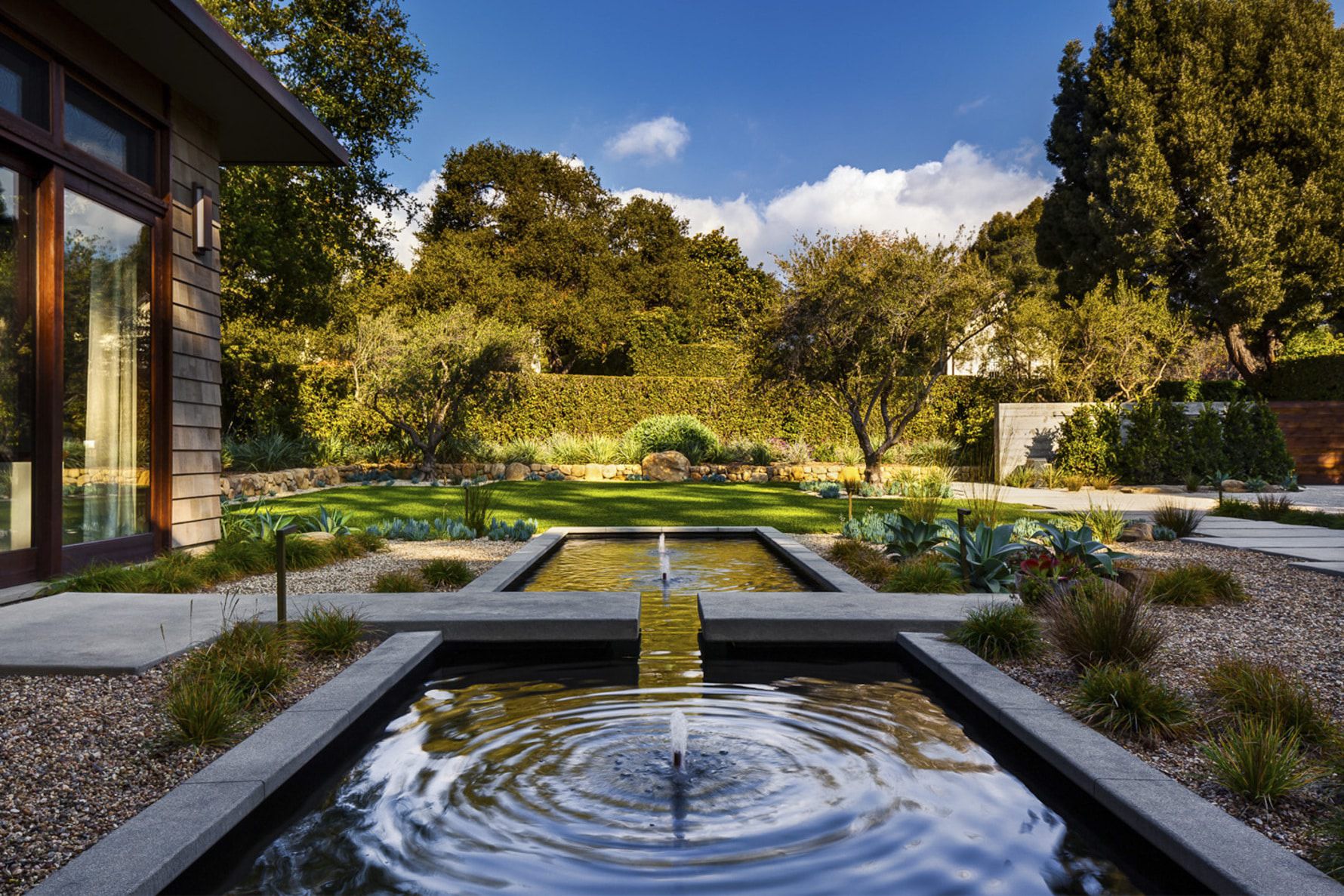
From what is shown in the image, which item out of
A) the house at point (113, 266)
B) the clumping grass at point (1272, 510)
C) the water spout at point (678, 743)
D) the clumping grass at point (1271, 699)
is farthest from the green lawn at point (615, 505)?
the water spout at point (678, 743)

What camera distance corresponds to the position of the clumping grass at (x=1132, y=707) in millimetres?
3035

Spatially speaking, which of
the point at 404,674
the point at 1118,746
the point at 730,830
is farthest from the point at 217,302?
the point at 1118,746

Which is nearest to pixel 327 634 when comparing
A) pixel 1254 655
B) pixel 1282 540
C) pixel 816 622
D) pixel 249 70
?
pixel 816 622

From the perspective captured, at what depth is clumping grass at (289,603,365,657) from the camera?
413 centimetres

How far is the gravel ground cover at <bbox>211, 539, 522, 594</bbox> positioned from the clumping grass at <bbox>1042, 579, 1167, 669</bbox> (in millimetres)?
3842

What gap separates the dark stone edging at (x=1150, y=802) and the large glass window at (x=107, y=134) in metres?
6.26

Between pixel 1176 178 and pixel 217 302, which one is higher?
pixel 1176 178

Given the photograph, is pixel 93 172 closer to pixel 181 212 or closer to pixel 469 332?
pixel 181 212

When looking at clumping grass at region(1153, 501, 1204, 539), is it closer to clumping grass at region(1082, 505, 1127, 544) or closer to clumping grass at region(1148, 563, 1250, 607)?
clumping grass at region(1082, 505, 1127, 544)

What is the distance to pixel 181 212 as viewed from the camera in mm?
7133

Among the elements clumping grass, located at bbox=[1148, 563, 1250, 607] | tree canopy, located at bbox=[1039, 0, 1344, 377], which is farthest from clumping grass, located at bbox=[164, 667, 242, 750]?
tree canopy, located at bbox=[1039, 0, 1344, 377]

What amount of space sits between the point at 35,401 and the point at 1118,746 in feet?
20.0

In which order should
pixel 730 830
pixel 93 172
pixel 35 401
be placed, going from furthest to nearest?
pixel 93 172
pixel 35 401
pixel 730 830

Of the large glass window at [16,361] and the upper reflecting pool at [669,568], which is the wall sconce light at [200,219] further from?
the upper reflecting pool at [669,568]
